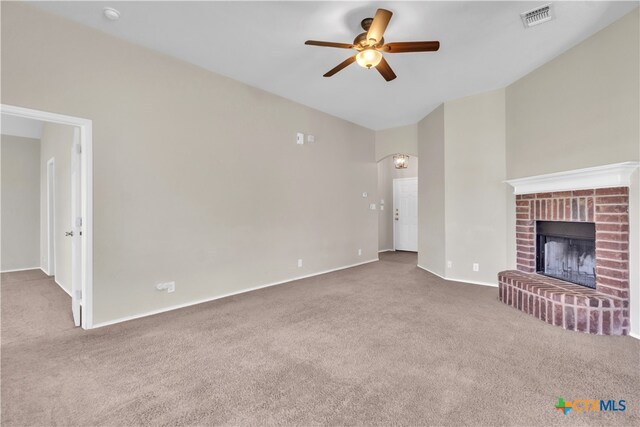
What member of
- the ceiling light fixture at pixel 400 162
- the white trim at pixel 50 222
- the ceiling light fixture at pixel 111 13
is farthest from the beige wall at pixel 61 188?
the ceiling light fixture at pixel 400 162

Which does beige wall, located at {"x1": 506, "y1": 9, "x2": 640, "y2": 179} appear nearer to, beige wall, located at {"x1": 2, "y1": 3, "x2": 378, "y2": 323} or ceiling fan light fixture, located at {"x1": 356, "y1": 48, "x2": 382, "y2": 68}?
ceiling fan light fixture, located at {"x1": 356, "y1": 48, "x2": 382, "y2": 68}

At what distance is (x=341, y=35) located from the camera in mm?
2928

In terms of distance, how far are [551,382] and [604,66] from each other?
300 centimetres

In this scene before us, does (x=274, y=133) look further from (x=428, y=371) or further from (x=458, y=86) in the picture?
(x=428, y=371)

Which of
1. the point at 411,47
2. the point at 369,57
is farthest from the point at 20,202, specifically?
the point at 411,47

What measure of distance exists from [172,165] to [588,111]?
4513 millimetres

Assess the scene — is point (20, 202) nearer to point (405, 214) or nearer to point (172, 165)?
point (172, 165)

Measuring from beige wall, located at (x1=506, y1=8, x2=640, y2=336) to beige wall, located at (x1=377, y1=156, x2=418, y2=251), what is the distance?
3.93 m

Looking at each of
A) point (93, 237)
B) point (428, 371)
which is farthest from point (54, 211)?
point (428, 371)

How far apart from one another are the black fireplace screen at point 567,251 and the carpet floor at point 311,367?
0.84 m

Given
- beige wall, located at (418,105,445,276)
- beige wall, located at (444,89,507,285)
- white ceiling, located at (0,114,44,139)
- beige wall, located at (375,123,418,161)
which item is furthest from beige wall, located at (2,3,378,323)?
white ceiling, located at (0,114,44,139)

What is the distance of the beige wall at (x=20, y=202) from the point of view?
18.4 feet

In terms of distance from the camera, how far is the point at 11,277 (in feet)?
16.6

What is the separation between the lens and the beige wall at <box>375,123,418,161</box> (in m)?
5.99
